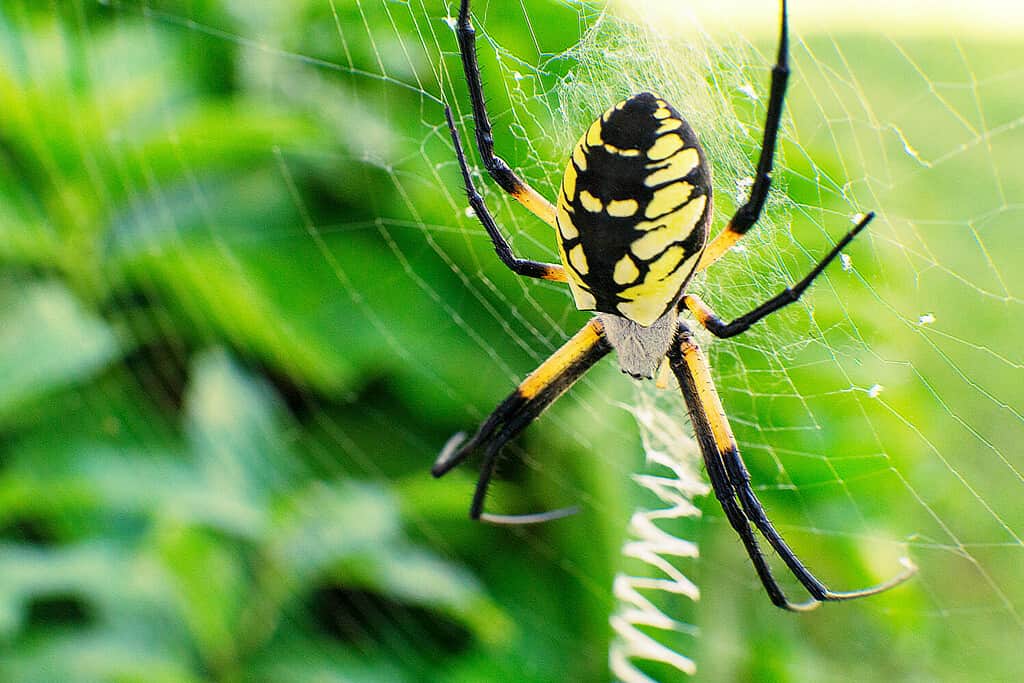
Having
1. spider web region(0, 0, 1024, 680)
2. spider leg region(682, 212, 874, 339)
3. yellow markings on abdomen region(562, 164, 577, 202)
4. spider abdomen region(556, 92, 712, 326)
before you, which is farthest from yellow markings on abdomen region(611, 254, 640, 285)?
spider web region(0, 0, 1024, 680)

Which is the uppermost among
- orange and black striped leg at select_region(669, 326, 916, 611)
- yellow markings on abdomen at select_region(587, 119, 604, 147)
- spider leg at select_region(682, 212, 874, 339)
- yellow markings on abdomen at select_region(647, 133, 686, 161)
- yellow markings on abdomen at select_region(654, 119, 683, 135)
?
yellow markings on abdomen at select_region(587, 119, 604, 147)

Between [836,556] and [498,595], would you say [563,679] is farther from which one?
[836,556]

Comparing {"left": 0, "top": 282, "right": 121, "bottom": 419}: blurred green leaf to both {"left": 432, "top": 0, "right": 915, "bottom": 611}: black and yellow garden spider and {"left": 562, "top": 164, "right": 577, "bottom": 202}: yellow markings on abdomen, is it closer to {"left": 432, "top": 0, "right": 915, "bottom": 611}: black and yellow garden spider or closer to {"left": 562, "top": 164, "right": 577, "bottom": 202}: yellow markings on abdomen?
{"left": 432, "top": 0, "right": 915, "bottom": 611}: black and yellow garden spider

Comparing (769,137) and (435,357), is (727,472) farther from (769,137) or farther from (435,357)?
(435,357)

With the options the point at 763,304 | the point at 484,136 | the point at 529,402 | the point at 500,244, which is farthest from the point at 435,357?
the point at 763,304

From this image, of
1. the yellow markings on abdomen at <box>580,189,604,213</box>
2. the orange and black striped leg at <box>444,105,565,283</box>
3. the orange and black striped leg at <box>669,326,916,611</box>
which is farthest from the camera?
the orange and black striped leg at <box>669,326,916,611</box>

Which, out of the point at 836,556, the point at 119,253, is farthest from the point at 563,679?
the point at 119,253

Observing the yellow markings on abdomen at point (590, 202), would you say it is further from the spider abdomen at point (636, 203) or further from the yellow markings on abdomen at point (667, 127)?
the yellow markings on abdomen at point (667, 127)
